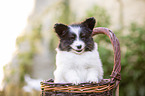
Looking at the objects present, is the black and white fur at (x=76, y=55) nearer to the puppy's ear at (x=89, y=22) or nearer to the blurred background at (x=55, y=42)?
the puppy's ear at (x=89, y=22)

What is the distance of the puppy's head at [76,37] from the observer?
55.4 inches

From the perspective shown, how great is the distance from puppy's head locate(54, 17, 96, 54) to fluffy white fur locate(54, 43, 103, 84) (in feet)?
0.16

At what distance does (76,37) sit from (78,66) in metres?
0.24

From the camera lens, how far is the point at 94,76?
138 cm

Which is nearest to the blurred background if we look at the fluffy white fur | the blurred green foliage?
the blurred green foliage

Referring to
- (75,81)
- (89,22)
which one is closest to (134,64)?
(89,22)

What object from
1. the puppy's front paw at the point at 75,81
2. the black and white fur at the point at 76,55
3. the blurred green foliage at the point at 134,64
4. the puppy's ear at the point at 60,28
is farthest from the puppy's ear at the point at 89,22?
the blurred green foliage at the point at 134,64

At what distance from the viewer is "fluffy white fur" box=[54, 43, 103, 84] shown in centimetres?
140

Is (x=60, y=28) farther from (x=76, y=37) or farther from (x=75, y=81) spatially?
(x=75, y=81)

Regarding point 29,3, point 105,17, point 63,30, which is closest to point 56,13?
point 29,3

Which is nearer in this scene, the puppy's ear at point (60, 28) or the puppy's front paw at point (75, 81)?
the puppy's front paw at point (75, 81)

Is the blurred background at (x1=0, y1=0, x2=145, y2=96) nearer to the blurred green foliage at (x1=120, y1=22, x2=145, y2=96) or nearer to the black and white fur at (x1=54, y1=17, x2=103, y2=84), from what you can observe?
the blurred green foliage at (x1=120, y1=22, x2=145, y2=96)

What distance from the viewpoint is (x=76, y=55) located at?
56.0 inches

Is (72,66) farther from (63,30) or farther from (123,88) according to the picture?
(123,88)
